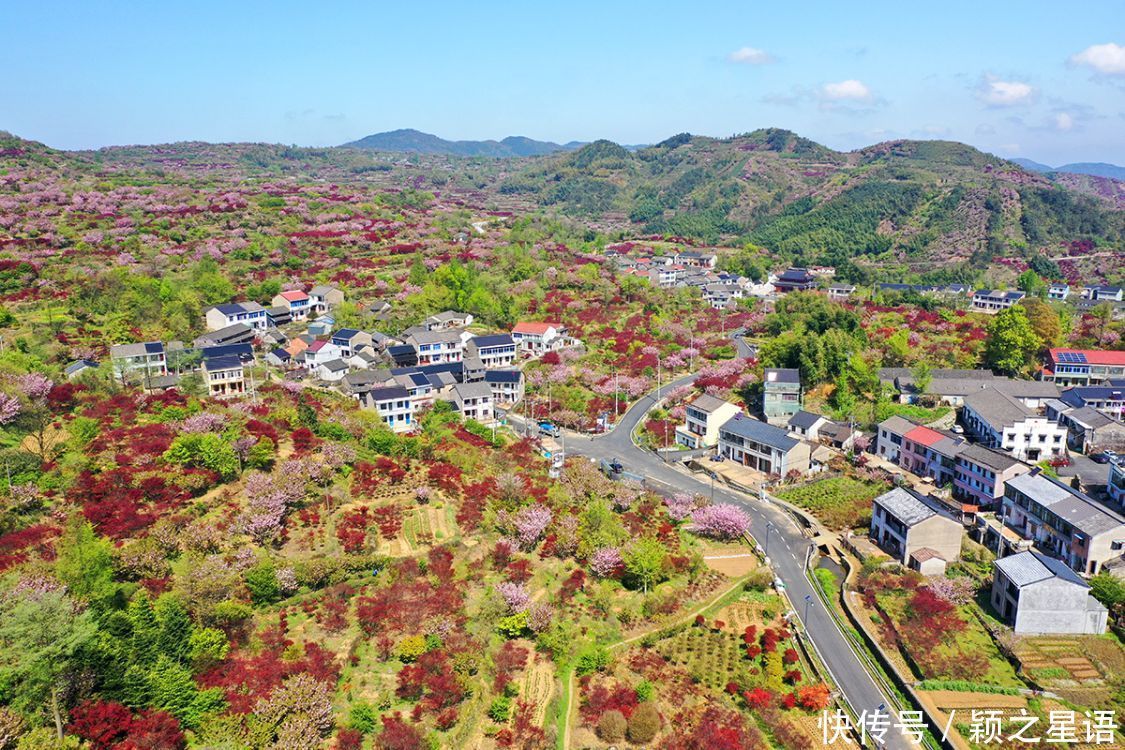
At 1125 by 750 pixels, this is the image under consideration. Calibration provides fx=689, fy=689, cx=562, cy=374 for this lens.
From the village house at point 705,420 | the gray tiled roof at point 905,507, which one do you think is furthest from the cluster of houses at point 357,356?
the gray tiled roof at point 905,507

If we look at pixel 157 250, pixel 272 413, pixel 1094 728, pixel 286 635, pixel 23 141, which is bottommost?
pixel 1094 728

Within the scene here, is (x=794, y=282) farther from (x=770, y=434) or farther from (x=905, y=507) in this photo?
(x=905, y=507)

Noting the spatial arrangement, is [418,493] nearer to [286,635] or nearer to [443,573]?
[443,573]

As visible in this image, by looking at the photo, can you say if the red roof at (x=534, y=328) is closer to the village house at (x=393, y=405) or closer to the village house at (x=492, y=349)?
the village house at (x=492, y=349)

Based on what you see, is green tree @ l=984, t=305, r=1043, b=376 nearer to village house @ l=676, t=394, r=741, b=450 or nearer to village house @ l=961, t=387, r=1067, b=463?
village house @ l=961, t=387, r=1067, b=463

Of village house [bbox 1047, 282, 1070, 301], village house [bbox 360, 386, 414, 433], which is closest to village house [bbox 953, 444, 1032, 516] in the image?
village house [bbox 360, 386, 414, 433]

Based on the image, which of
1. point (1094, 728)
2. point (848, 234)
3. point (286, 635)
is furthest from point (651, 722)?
point (848, 234)
